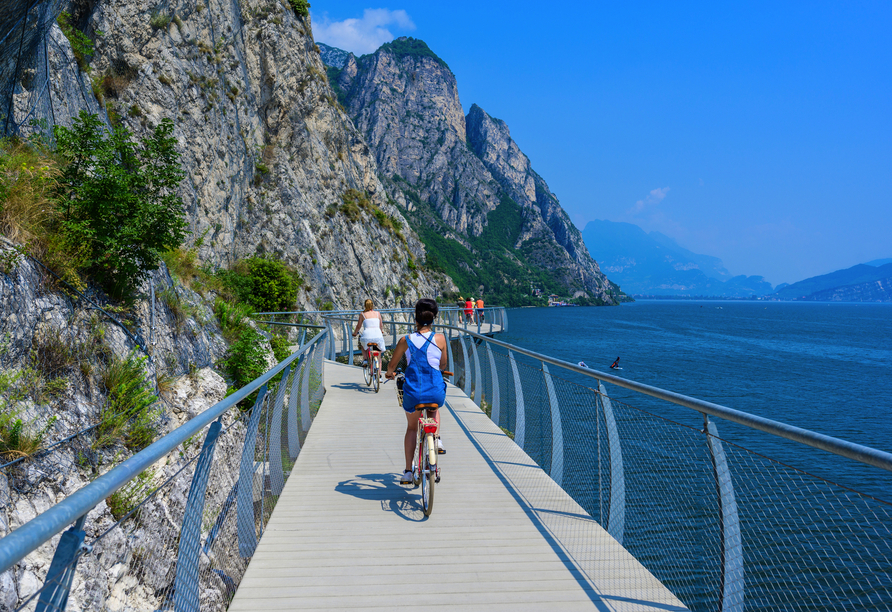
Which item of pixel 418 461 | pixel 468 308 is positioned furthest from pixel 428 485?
pixel 468 308

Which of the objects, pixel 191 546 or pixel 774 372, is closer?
pixel 191 546

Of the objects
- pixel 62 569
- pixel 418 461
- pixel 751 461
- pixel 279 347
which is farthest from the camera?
pixel 279 347

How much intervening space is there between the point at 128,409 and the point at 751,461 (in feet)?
22.9

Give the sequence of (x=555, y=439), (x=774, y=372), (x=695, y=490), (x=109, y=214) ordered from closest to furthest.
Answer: (x=555, y=439) → (x=695, y=490) → (x=109, y=214) → (x=774, y=372)

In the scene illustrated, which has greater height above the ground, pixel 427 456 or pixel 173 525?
pixel 427 456

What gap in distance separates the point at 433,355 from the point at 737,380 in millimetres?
33812

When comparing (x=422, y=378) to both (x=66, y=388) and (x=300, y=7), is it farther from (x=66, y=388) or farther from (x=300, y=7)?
(x=300, y=7)

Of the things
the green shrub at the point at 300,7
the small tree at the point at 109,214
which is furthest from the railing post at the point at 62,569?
the green shrub at the point at 300,7

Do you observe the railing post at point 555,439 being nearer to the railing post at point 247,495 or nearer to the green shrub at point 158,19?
the railing post at point 247,495

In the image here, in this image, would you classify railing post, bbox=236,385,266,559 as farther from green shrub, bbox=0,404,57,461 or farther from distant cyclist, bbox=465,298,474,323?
A: distant cyclist, bbox=465,298,474,323

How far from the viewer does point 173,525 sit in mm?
4695

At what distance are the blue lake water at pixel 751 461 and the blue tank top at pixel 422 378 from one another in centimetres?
120

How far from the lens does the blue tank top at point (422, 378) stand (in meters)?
4.69

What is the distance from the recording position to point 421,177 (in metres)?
166
